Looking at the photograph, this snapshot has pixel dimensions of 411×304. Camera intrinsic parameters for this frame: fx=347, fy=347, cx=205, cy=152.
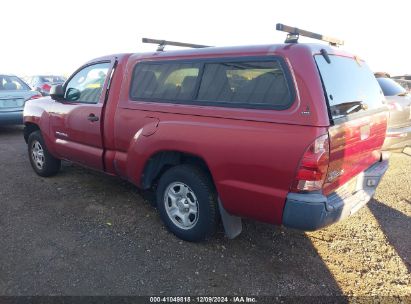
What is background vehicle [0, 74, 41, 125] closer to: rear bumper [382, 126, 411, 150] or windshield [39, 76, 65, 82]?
windshield [39, 76, 65, 82]

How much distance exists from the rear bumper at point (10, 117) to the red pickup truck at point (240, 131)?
5.36 meters

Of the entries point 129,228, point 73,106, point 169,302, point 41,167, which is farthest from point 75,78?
point 169,302

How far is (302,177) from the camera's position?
2.57 m

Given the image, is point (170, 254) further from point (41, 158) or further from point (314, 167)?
point (41, 158)

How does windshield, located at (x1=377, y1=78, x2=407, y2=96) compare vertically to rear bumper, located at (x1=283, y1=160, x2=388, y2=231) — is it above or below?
above

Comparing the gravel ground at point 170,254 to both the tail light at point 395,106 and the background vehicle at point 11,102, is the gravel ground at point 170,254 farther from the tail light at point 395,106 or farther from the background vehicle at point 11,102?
the background vehicle at point 11,102

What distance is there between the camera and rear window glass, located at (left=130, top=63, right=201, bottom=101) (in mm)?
3354

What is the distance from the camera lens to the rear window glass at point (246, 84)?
108 inches

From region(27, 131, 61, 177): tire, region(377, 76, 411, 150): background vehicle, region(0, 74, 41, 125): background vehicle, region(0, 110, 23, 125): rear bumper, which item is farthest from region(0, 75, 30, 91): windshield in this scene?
region(377, 76, 411, 150): background vehicle

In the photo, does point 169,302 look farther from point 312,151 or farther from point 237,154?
point 312,151

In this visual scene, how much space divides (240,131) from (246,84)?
432 mm

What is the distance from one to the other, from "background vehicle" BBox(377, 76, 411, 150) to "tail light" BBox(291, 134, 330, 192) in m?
3.45

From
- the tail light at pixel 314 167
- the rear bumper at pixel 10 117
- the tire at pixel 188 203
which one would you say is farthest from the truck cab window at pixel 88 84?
the rear bumper at pixel 10 117

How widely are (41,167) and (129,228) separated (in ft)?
7.79
